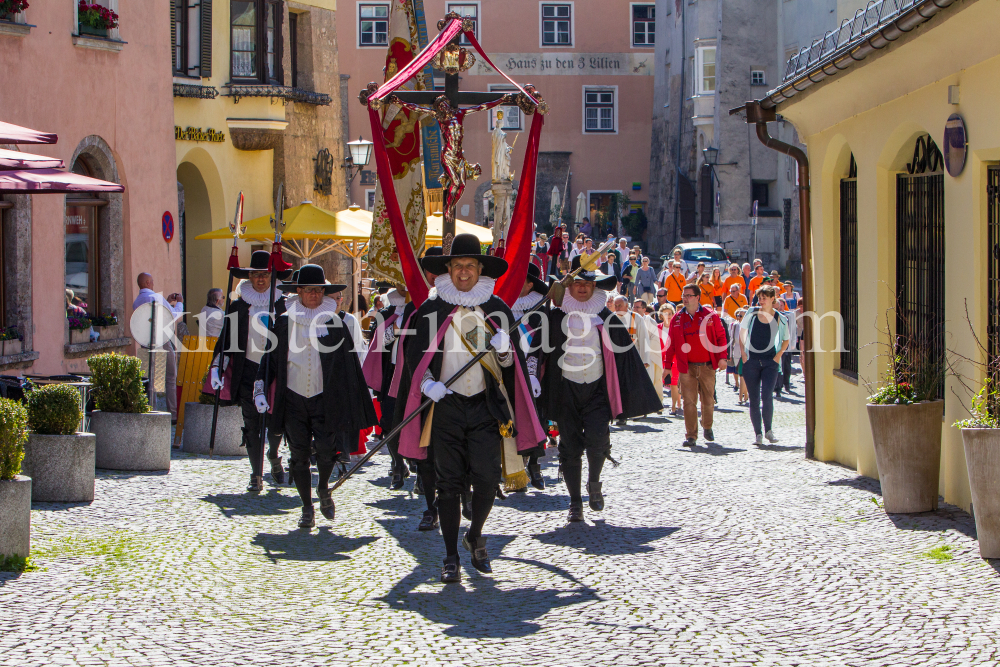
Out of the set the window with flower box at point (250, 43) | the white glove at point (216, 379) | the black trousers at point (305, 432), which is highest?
the window with flower box at point (250, 43)

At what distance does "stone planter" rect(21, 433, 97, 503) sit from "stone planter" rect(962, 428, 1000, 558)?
231 inches

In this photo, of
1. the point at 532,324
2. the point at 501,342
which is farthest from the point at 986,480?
the point at 532,324

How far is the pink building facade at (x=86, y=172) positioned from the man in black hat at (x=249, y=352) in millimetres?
4074

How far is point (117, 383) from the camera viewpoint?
A: 10438 millimetres

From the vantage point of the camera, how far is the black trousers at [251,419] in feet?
33.0

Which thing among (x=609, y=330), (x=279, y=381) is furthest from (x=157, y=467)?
(x=609, y=330)

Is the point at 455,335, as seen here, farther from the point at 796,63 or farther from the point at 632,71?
the point at 632,71

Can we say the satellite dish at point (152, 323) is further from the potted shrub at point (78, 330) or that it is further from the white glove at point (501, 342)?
the white glove at point (501, 342)

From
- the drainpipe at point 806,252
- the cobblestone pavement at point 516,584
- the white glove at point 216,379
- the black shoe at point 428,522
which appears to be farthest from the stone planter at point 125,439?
the drainpipe at point 806,252

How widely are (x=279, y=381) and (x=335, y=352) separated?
1.44 feet

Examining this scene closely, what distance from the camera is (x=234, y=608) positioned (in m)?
6.34

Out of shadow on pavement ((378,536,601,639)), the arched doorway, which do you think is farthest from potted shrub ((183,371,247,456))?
the arched doorway

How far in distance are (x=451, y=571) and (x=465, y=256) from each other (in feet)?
5.95

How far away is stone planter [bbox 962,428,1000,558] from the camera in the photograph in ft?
22.2
